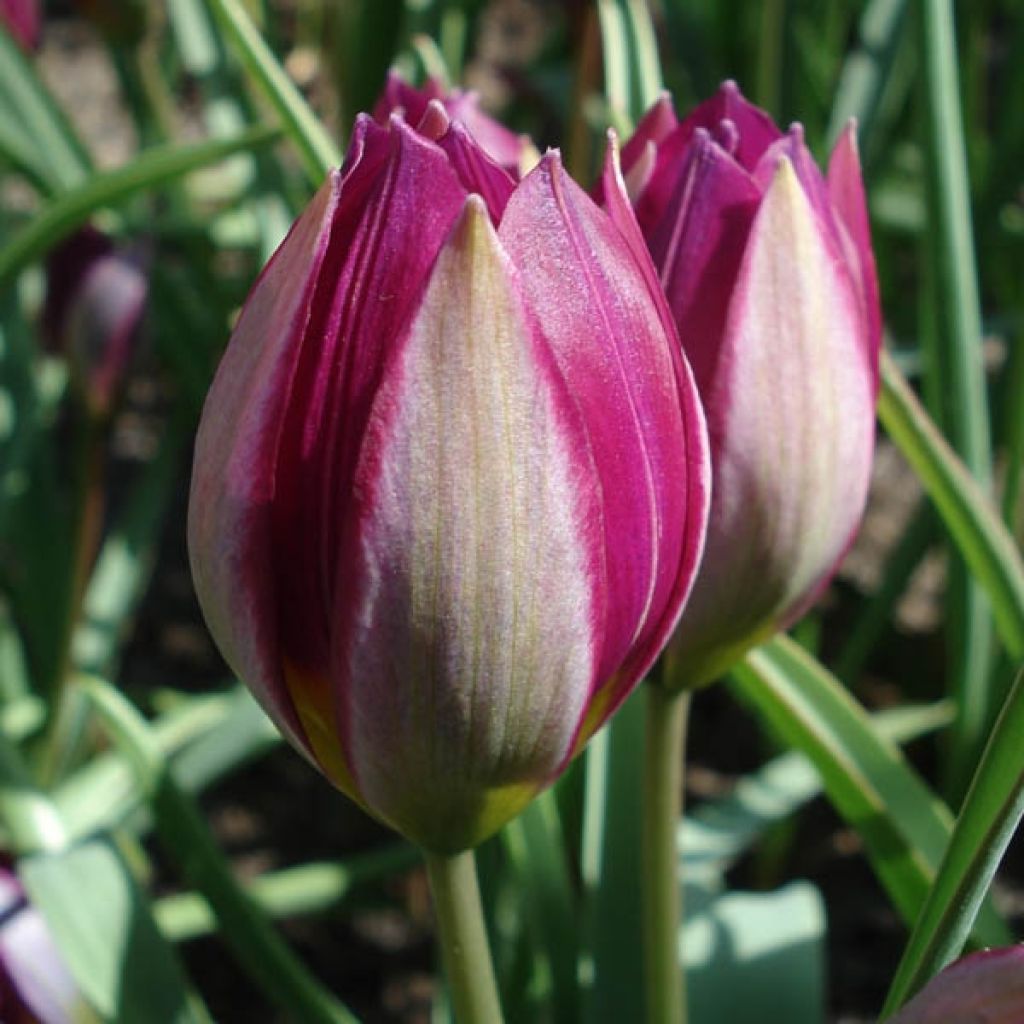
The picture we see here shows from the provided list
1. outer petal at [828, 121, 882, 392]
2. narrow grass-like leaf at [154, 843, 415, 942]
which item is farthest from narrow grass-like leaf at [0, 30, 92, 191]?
outer petal at [828, 121, 882, 392]

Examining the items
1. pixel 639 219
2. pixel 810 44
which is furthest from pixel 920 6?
pixel 810 44

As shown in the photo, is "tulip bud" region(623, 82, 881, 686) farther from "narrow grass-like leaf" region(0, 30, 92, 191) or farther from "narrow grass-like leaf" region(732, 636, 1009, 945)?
"narrow grass-like leaf" region(0, 30, 92, 191)

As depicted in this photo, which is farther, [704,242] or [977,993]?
[704,242]

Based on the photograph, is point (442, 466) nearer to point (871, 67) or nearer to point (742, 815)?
point (742, 815)

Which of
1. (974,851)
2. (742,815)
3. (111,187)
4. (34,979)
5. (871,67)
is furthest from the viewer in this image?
(871,67)

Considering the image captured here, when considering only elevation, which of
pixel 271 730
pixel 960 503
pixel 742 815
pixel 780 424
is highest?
pixel 780 424

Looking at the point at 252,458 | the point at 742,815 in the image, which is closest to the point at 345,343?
the point at 252,458
